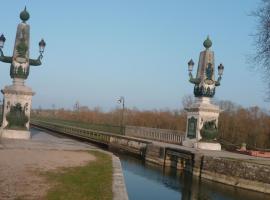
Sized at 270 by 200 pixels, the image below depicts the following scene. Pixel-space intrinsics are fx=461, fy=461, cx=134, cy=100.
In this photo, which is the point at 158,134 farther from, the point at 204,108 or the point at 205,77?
the point at 204,108

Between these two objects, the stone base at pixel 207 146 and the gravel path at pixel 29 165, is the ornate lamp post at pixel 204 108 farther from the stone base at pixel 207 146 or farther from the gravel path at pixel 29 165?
the gravel path at pixel 29 165

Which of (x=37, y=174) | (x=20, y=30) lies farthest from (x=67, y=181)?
(x=20, y=30)

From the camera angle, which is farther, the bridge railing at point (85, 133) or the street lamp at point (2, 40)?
the bridge railing at point (85, 133)

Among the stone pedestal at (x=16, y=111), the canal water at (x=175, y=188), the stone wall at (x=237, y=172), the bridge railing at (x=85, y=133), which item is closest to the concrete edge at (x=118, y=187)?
the canal water at (x=175, y=188)

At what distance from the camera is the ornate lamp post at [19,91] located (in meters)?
24.4

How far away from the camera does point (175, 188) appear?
1958cm

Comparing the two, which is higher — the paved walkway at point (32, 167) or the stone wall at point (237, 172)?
the paved walkway at point (32, 167)

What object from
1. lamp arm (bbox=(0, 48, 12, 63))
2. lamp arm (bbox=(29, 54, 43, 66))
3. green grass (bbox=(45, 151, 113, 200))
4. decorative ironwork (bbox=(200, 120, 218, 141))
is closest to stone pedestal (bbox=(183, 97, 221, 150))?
decorative ironwork (bbox=(200, 120, 218, 141))

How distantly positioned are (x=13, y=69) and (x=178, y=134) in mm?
13745

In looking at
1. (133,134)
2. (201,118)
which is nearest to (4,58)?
(201,118)

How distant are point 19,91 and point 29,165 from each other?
11.5 meters

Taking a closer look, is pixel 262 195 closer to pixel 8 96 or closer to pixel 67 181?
pixel 67 181

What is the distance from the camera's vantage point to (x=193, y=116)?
29.2 metres

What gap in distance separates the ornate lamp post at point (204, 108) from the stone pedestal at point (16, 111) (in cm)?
1036
